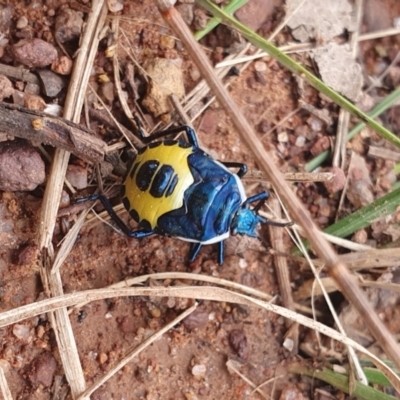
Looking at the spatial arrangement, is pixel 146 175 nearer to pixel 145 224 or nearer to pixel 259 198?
pixel 145 224

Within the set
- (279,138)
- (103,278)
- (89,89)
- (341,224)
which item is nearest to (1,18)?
(89,89)

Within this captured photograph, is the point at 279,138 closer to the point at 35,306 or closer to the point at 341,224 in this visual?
the point at 341,224

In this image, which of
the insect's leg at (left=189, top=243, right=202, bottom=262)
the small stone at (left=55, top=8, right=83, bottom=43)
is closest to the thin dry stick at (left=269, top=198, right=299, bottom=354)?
the insect's leg at (left=189, top=243, right=202, bottom=262)

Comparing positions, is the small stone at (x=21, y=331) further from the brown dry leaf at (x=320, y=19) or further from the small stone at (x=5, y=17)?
the brown dry leaf at (x=320, y=19)

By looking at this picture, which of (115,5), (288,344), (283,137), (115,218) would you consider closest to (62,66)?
(115,5)

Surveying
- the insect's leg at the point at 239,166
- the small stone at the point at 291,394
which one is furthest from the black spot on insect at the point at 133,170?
the small stone at the point at 291,394

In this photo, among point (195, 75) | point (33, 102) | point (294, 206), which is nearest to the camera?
point (294, 206)
